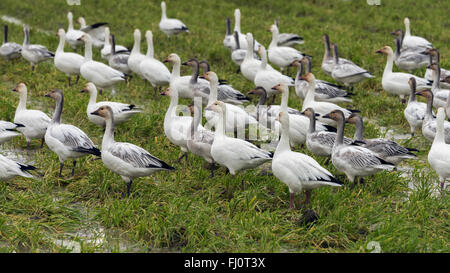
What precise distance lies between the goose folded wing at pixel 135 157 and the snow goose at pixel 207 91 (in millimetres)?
3233

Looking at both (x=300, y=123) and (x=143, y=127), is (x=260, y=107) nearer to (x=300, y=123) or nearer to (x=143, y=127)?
(x=300, y=123)

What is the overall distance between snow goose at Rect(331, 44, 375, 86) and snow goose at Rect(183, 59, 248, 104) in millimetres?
2432

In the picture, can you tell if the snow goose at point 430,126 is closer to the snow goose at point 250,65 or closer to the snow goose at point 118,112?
the snow goose at point 250,65

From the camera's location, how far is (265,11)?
17.8 meters

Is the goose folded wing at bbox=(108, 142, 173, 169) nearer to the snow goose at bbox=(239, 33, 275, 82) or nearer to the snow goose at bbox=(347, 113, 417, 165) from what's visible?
the snow goose at bbox=(347, 113, 417, 165)

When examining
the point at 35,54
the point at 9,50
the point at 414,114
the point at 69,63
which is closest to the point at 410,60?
the point at 414,114

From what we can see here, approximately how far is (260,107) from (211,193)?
258 cm

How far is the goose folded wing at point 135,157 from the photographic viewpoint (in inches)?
232

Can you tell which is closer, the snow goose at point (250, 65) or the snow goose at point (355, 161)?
the snow goose at point (355, 161)

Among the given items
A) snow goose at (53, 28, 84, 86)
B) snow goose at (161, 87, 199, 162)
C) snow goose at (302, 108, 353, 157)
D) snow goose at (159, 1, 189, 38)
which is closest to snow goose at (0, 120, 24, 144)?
snow goose at (161, 87, 199, 162)

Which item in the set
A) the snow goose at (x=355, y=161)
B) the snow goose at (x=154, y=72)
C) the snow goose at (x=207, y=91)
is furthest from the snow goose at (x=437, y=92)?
the snow goose at (x=154, y=72)

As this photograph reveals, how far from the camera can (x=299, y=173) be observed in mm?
5613

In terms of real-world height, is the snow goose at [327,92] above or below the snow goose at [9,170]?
below

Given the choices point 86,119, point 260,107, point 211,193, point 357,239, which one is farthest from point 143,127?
point 357,239
